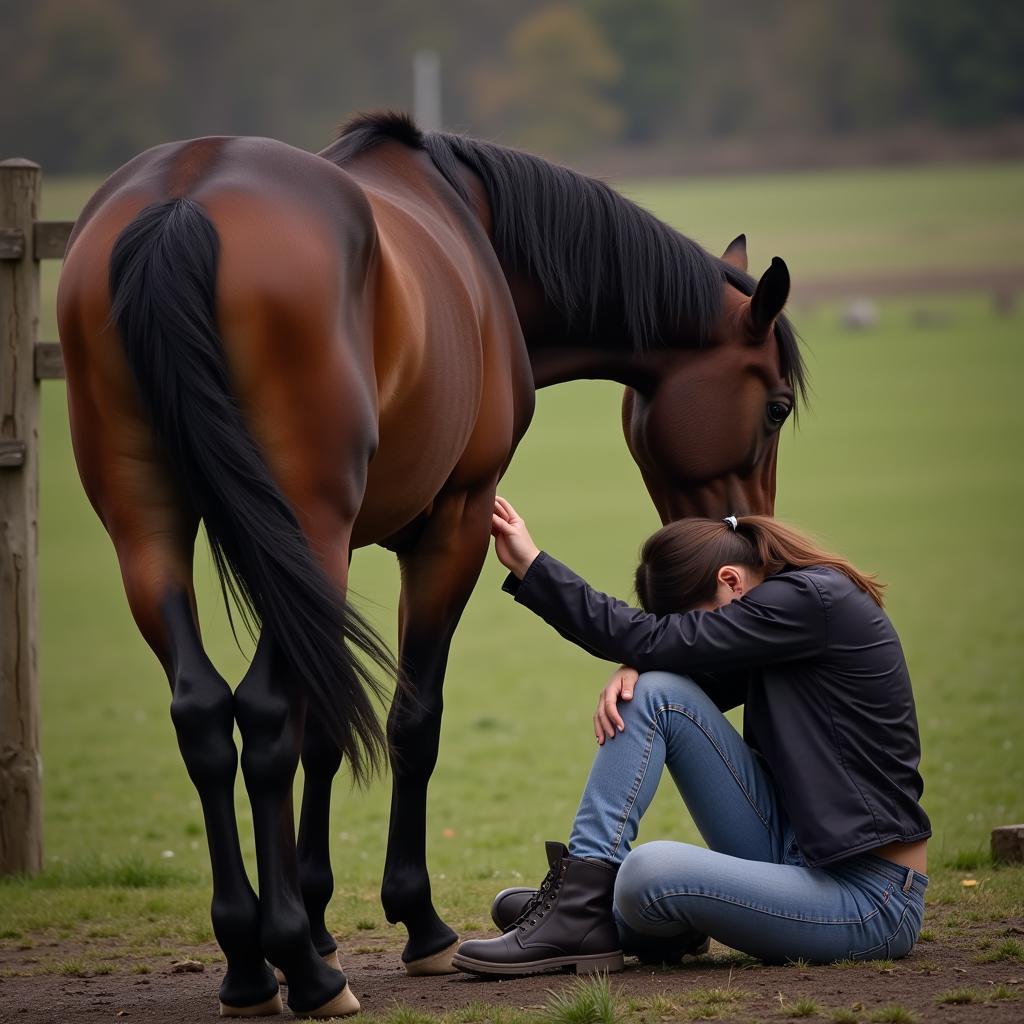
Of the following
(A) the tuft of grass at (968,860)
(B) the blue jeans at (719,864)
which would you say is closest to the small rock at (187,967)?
(B) the blue jeans at (719,864)

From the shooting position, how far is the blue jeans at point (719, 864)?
3.83m

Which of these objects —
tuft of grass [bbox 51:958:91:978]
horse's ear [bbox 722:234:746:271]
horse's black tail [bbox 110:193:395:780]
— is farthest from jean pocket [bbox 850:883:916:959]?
horse's ear [bbox 722:234:746:271]

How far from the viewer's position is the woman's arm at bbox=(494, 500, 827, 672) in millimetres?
3916

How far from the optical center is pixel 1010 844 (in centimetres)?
576

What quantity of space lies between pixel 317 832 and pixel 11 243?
307 cm

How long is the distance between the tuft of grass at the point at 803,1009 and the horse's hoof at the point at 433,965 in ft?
4.15

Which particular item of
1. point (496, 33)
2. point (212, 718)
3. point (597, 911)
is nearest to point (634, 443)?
point (597, 911)

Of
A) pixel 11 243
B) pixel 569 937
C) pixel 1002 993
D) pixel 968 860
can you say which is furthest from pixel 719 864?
pixel 11 243

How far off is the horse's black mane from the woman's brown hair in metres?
1.11

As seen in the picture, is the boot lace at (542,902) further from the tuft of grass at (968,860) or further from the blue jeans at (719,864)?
the tuft of grass at (968,860)

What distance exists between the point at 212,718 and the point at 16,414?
3244mm

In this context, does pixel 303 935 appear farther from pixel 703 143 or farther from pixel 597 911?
pixel 703 143

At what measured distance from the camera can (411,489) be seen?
13.3ft

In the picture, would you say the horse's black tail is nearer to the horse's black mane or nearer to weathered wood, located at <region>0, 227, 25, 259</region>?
the horse's black mane
